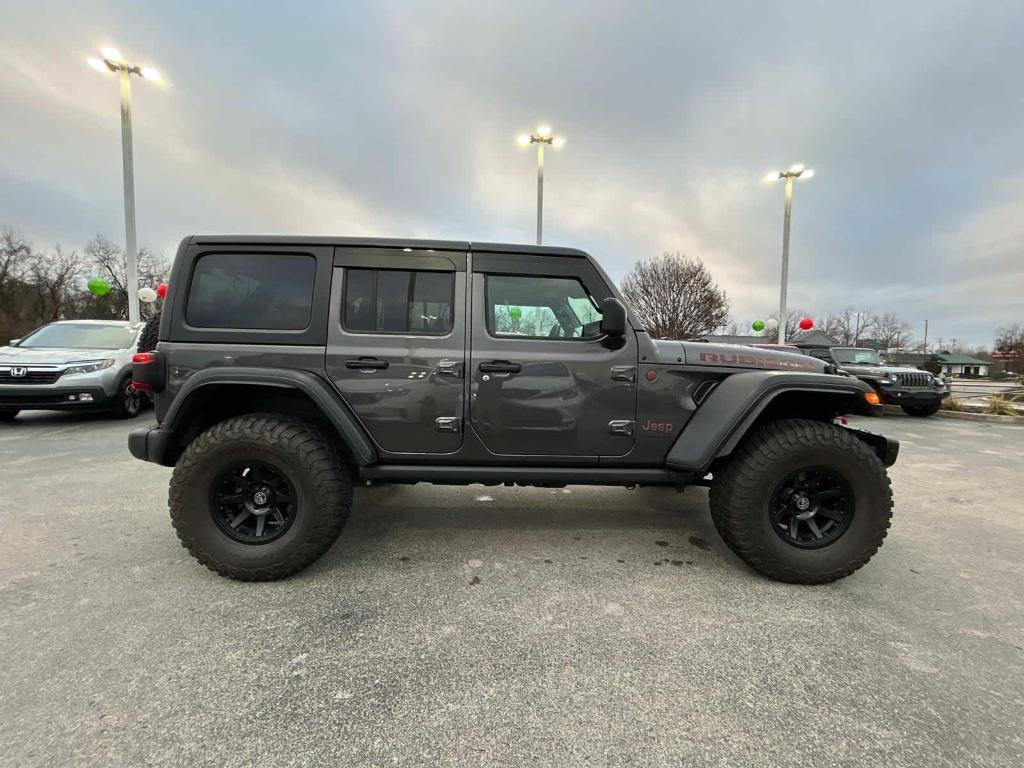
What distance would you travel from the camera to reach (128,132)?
11.9 metres

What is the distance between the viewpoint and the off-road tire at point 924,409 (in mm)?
9891

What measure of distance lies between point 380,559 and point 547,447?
1232 mm

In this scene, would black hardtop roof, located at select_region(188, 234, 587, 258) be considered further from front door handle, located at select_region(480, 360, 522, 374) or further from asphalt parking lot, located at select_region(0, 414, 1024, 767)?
asphalt parking lot, located at select_region(0, 414, 1024, 767)

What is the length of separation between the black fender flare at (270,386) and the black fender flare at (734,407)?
5.99ft

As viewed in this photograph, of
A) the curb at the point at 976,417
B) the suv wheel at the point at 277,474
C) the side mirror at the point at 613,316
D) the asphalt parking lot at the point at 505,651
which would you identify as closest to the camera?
the asphalt parking lot at the point at 505,651

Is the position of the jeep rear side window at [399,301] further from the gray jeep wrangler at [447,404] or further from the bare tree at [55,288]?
the bare tree at [55,288]

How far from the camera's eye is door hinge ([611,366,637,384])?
2.73 metres

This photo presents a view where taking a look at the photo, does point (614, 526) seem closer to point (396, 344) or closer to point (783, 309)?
point (396, 344)

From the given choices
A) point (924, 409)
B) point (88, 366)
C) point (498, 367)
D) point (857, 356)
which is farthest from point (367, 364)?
point (857, 356)

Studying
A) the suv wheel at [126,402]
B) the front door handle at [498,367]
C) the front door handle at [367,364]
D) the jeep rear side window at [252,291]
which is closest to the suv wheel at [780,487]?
the front door handle at [498,367]

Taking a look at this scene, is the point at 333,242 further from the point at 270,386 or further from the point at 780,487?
the point at 780,487

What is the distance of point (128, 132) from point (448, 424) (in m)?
14.7

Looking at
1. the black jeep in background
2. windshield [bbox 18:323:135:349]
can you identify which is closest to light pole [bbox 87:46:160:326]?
windshield [bbox 18:323:135:349]

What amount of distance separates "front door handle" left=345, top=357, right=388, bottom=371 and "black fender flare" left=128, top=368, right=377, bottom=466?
178 mm
